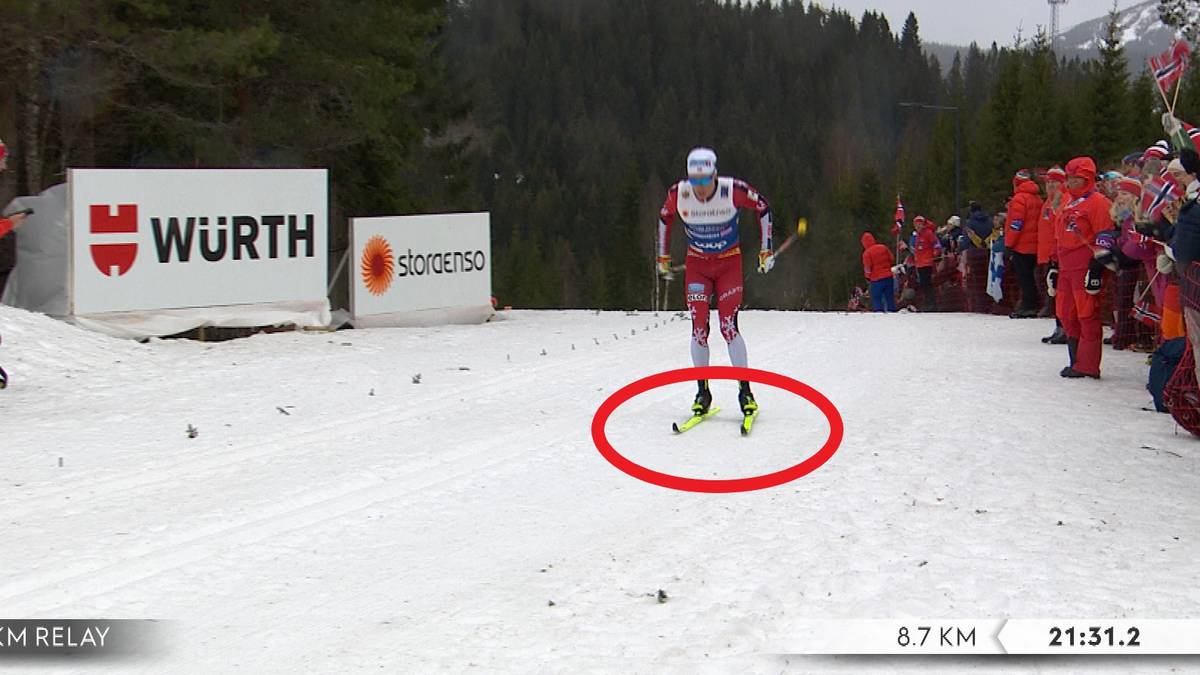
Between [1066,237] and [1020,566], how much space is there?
7921mm

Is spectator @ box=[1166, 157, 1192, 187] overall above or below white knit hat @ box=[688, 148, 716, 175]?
below

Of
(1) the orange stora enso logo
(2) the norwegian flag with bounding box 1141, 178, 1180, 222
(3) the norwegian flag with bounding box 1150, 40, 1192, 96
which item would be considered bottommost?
(1) the orange stora enso logo

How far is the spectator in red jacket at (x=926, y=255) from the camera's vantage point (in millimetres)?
27703

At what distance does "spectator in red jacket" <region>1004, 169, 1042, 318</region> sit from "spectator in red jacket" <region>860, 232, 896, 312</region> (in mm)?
5875

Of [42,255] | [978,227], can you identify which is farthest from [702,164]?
[978,227]

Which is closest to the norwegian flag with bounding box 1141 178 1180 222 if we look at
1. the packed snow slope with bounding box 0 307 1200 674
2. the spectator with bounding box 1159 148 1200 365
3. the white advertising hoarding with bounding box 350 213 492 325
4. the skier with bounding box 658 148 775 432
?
the spectator with bounding box 1159 148 1200 365

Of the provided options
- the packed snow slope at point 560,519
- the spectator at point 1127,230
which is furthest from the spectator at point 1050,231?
the packed snow slope at point 560,519

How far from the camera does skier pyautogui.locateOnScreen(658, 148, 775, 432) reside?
10586 millimetres

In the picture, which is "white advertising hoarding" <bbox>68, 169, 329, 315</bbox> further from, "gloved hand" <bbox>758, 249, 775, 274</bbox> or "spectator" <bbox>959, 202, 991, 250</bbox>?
"spectator" <bbox>959, 202, 991, 250</bbox>

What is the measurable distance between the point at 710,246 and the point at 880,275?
17611mm

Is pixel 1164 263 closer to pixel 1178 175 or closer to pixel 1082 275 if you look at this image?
pixel 1178 175

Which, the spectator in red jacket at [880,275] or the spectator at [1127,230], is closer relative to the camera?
the spectator at [1127,230]

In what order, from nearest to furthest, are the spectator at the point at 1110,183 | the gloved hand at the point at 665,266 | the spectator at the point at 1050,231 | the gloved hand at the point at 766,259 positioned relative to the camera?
the gloved hand at the point at 766,259
the gloved hand at the point at 665,266
the spectator at the point at 1110,183
the spectator at the point at 1050,231

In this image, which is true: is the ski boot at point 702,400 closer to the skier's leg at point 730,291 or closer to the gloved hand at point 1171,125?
the skier's leg at point 730,291
